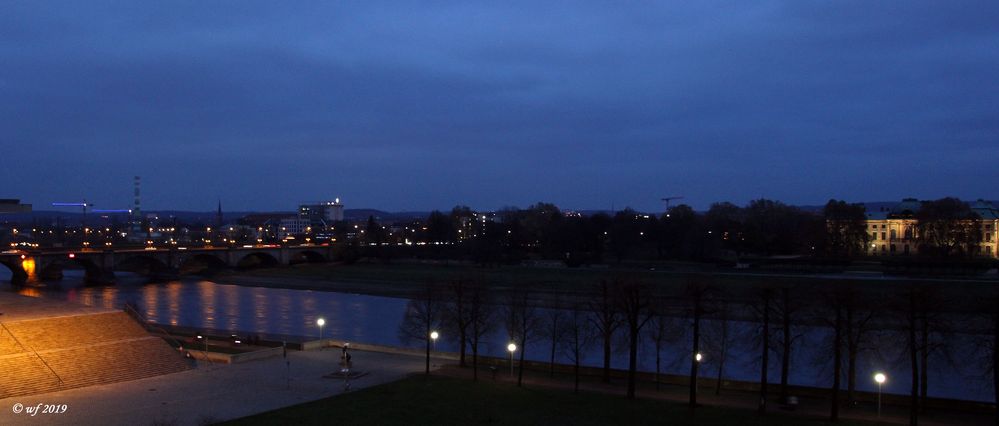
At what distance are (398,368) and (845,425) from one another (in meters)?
10.9

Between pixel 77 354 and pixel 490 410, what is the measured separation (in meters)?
11.1

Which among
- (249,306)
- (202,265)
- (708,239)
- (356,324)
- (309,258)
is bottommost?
Result: (249,306)

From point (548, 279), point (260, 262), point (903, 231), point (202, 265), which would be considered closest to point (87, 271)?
point (202, 265)

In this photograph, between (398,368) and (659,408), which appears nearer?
(659,408)

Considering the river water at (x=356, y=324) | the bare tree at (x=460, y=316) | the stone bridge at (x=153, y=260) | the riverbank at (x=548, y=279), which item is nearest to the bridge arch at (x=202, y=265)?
the stone bridge at (x=153, y=260)

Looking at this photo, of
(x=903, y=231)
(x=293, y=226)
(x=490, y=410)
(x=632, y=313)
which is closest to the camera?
(x=490, y=410)

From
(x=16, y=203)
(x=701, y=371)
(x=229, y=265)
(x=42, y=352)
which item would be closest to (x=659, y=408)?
(x=701, y=371)

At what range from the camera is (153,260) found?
6806 cm

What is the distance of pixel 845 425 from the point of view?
50.6ft

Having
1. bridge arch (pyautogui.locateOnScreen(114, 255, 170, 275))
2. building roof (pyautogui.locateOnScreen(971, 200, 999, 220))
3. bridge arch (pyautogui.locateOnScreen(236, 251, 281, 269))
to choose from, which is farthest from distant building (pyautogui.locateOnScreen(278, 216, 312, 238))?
building roof (pyautogui.locateOnScreen(971, 200, 999, 220))

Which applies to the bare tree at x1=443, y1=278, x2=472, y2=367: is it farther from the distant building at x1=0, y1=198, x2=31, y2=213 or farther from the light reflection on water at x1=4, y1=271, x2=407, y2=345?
the distant building at x1=0, y1=198, x2=31, y2=213

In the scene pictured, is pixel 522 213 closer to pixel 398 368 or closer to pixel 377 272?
pixel 377 272

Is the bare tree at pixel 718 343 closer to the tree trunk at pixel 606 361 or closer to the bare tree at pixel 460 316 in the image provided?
the tree trunk at pixel 606 361

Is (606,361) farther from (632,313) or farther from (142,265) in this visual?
(142,265)
